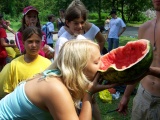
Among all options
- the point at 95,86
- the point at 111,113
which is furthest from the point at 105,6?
the point at 95,86

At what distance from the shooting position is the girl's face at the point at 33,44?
3396 millimetres

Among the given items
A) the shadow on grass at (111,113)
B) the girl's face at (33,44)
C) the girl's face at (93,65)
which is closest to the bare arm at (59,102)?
the girl's face at (93,65)

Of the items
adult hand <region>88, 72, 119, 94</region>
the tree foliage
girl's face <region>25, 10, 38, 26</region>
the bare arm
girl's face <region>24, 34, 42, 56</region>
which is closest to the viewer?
the bare arm

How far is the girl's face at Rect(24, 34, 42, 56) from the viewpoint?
3396 mm

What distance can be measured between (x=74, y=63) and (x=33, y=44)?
1504mm

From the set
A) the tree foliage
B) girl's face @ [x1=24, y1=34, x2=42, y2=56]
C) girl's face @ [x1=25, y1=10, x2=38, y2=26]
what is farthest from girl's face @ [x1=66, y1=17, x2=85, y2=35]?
the tree foliage

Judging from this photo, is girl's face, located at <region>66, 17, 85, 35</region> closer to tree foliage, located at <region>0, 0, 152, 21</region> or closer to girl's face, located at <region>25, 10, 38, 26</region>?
girl's face, located at <region>25, 10, 38, 26</region>

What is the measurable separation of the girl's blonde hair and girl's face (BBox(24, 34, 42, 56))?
1.35 m

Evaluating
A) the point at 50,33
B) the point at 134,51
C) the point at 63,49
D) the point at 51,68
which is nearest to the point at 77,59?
the point at 63,49

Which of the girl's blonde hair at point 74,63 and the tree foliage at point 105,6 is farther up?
the girl's blonde hair at point 74,63

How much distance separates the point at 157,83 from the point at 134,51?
1.35 feet

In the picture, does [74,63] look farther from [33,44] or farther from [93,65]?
[33,44]

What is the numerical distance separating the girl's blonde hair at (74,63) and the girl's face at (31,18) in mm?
2449

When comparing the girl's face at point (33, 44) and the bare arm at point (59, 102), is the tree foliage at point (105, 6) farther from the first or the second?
the bare arm at point (59, 102)
